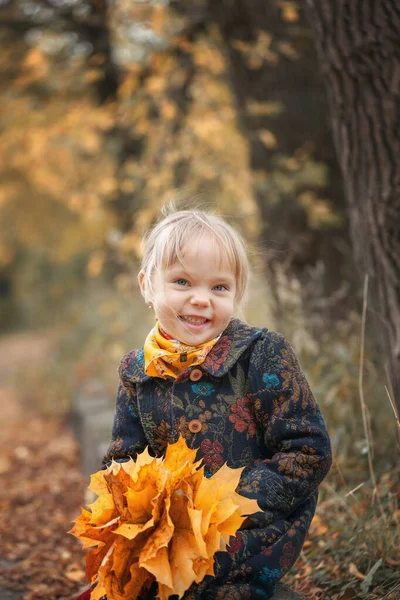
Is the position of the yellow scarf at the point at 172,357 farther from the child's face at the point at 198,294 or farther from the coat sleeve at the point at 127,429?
the coat sleeve at the point at 127,429

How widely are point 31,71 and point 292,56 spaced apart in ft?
14.7

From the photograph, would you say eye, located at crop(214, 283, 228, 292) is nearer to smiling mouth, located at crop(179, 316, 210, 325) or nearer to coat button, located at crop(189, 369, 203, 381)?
smiling mouth, located at crop(179, 316, 210, 325)

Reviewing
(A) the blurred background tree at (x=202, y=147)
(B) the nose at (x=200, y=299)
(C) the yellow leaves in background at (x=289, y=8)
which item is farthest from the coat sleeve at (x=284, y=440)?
(C) the yellow leaves in background at (x=289, y=8)

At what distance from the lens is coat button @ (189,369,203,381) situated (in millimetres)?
2020

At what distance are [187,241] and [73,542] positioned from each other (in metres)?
2.33

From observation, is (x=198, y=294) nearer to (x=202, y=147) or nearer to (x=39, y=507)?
(x=39, y=507)

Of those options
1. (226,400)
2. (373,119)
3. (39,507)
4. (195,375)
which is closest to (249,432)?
(226,400)

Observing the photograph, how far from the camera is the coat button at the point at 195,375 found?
6.63ft

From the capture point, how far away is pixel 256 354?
6.61ft

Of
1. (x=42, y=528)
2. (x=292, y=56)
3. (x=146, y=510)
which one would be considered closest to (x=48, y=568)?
(x=42, y=528)

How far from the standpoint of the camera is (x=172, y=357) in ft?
6.68

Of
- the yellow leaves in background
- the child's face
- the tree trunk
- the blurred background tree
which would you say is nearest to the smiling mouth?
the child's face

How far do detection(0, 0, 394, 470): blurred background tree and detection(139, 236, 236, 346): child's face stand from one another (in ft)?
1.18

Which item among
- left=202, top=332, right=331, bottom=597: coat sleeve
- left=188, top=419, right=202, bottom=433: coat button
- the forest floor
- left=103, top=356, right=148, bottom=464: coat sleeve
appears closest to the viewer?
left=202, top=332, right=331, bottom=597: coat sleeve
